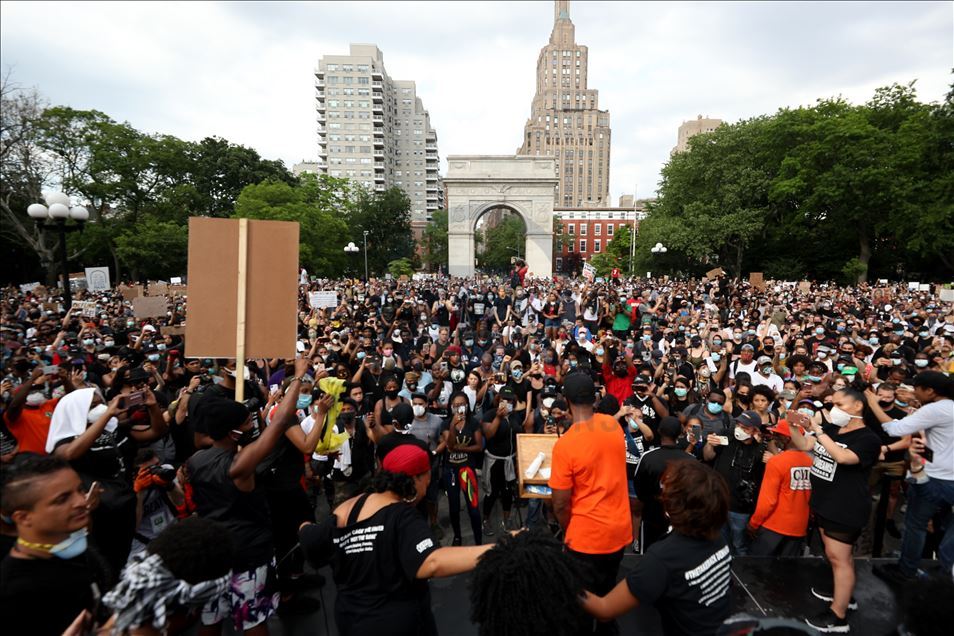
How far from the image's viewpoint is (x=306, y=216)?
3127 centimetres

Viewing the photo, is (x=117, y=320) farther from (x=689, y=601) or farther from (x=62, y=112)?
(x=62, y=112)

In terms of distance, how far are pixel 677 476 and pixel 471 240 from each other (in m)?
41.4

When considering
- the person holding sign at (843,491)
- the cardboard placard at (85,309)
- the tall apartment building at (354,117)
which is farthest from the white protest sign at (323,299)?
the tall apartment building at (354,117)

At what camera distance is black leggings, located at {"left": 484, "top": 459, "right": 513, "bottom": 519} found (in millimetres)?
5395

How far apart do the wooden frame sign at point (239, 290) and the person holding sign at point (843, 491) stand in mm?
4026

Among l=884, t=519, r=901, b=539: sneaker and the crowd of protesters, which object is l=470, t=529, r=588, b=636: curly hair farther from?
l=884, t=519, r=901, b=539: sneaker

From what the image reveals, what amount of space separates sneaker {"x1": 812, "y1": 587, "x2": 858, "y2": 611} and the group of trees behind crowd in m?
30.4

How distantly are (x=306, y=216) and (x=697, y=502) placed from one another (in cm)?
3267

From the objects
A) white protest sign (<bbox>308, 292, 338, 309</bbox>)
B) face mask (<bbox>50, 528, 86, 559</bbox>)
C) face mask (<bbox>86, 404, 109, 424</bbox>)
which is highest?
white protest sign (<bbox>308, 292, 338, 309</bbox>)

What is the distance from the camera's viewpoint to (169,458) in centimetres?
464

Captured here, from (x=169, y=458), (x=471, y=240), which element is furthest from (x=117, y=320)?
(x=471, y=240)

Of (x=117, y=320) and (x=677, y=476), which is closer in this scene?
(x=677, y=476)

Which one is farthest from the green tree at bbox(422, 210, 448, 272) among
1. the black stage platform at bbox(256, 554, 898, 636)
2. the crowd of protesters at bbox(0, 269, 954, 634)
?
the black stage platform at bbox(256, 554, 898, 636)

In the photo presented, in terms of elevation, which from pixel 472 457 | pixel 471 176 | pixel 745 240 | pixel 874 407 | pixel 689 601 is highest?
pixel 471 176
